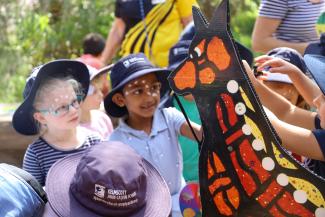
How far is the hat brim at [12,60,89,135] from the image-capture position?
93.6 inches

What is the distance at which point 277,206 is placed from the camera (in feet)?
5.36

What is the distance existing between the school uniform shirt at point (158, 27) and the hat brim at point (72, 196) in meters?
1.86

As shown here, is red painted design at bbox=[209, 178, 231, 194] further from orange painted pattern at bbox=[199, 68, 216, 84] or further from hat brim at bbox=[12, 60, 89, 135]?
hat brim at bbox=[12, 60, 89, 135]

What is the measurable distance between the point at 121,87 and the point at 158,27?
1.15 meters

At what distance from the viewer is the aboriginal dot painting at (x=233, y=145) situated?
63.4 inches

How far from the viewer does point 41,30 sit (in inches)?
249

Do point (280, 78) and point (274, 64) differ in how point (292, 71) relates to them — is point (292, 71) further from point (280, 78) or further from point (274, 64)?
point (280, 78)

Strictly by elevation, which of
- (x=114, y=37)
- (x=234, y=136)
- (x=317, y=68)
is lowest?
(x=114, y=37)

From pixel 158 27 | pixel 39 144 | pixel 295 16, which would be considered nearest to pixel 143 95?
pixel 39 144

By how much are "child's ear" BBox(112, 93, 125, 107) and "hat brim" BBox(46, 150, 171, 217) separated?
2.54 ft

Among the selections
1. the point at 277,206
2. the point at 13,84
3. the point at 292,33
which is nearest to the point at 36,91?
the point at 277,206

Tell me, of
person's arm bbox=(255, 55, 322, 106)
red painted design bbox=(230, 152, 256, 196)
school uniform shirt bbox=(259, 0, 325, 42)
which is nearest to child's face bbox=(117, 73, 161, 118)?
person's arm bbox=(255, 55, 322, 106)

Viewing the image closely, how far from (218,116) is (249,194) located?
235 millimetres

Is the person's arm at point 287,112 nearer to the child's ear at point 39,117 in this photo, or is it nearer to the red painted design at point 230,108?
the red painted design at point 230,108
